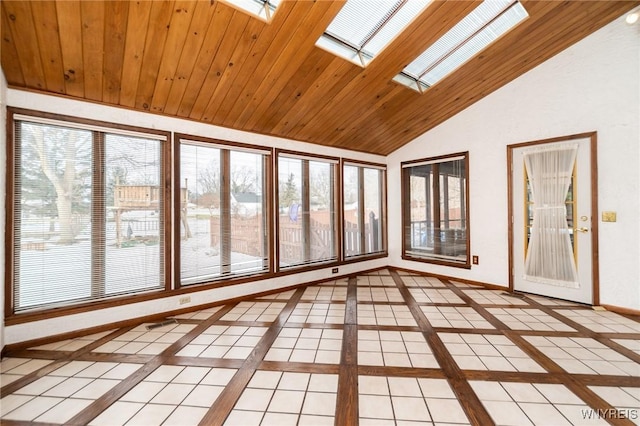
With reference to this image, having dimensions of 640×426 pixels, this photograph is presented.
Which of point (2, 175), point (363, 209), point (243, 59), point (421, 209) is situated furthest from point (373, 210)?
point (2, 175)

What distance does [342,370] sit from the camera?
1.99m

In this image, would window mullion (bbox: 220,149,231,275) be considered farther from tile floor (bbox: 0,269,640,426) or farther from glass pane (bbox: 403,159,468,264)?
glass pane (bbox: 403,159,468,264)

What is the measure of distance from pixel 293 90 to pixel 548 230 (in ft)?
12.2

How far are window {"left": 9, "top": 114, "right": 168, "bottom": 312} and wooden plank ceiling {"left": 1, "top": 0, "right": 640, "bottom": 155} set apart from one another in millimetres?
431

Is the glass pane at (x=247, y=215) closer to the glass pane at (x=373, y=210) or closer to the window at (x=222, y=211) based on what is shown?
the window at (x=222, y=211)

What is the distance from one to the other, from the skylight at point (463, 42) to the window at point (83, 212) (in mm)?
3167

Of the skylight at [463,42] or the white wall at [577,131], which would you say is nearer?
the skylight at [463,42]

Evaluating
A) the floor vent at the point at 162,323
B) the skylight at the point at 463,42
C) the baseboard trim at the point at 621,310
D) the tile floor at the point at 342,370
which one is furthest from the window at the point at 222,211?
the baseboard trim at the point at 621,310

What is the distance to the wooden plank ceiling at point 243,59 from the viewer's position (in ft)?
6.44

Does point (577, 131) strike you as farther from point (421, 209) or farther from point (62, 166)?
point (62, 166)

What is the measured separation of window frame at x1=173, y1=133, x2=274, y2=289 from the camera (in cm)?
309

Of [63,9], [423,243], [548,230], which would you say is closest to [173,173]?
[63,9]

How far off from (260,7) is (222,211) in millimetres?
2244

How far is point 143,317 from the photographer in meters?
2.87
